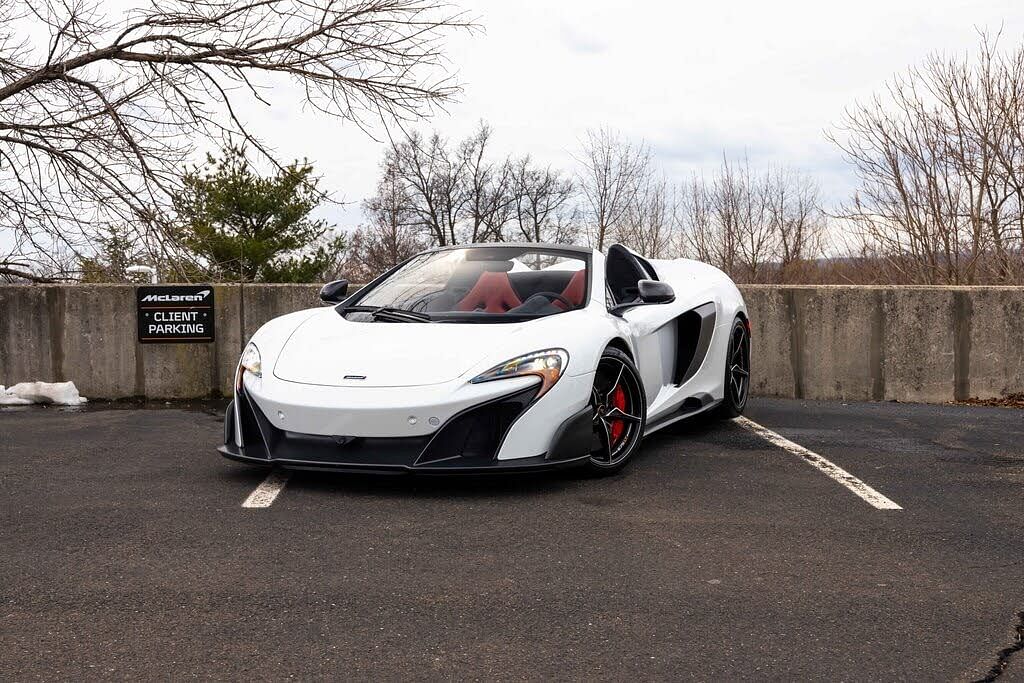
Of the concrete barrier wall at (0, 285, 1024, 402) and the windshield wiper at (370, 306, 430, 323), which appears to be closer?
the windshield wiper at (370, 306, 430, 323)

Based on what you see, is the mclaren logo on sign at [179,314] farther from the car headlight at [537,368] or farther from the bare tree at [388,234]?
the bare tree at [388,234]

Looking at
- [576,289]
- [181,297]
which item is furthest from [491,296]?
[181,297]

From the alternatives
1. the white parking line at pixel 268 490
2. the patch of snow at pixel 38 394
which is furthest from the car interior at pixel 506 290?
the patch of snow at pixel 38 394

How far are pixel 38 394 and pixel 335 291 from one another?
13.9ft

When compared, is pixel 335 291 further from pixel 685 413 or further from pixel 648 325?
pixel 685 413

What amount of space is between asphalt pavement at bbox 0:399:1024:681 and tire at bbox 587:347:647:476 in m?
0.13

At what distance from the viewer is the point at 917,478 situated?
6.15 metres

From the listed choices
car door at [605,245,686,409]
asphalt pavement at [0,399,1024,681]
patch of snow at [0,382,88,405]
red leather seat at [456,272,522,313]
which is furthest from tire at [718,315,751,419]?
patch of snow at [0,382,88,405]

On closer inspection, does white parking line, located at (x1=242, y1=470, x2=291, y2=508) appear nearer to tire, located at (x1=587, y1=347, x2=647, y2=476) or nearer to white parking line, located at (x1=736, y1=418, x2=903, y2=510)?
tire, located at (x1=587, y1=347, x2=647, y2=476)

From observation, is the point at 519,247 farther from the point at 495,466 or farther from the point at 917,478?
the point at 917,478

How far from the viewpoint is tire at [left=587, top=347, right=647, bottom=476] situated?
5.84 m

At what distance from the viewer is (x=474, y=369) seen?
5.32m

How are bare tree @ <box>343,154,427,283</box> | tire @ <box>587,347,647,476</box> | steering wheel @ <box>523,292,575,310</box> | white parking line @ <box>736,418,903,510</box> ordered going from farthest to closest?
bare tree @ <box>343,154,427,283</box>, steering wheel @ <box>523,292,575,310</box>, tire @ <box>587,347,647,476</box>, white parking line @ <box>736,418,903,510</box>

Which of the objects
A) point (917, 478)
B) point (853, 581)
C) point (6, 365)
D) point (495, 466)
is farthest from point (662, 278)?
point (6, 365)
